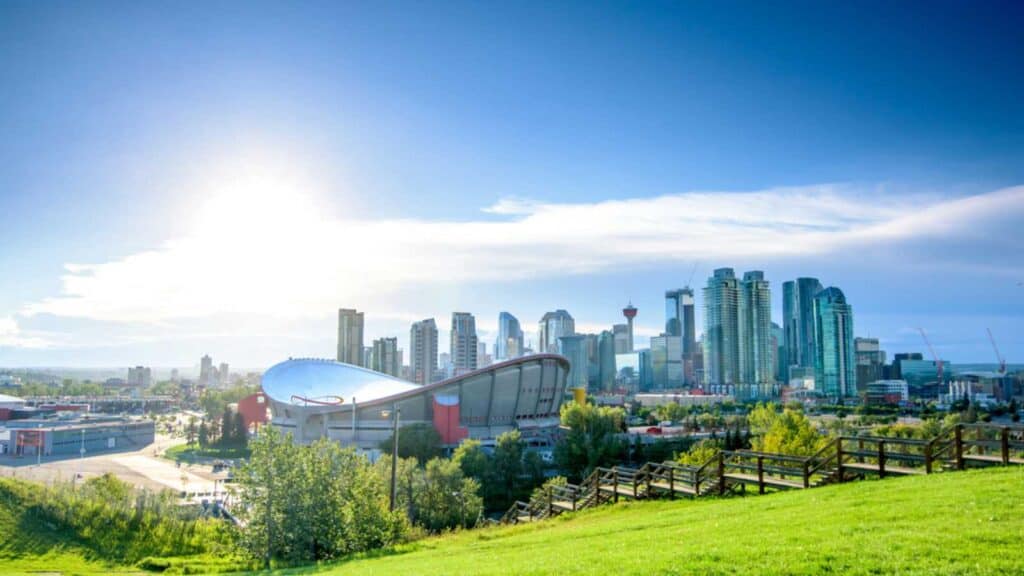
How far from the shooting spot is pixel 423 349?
596 ft

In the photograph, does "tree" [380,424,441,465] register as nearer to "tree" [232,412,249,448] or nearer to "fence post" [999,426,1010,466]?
"tree" [232,412,249,448]

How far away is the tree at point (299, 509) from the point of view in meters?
19.0

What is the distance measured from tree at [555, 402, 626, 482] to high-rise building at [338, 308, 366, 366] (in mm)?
123060

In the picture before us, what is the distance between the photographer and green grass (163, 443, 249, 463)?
8177 centimetres

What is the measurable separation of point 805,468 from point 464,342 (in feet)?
569

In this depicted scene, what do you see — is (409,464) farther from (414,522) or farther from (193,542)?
(193,542)

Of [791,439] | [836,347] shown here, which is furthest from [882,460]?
[836,347]

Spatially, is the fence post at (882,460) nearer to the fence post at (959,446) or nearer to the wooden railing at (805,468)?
the wooden railing at (805,468)

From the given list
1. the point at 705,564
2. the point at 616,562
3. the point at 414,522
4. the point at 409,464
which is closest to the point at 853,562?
the point at 705,564

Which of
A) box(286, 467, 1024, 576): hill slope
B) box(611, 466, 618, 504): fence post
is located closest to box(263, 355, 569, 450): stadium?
box(611, 466, 618, 504): fence post

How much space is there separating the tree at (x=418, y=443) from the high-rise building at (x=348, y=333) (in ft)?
374

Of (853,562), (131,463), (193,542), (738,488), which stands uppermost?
(853,562)

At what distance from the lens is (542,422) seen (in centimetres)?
8969

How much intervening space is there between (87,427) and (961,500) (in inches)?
4239
